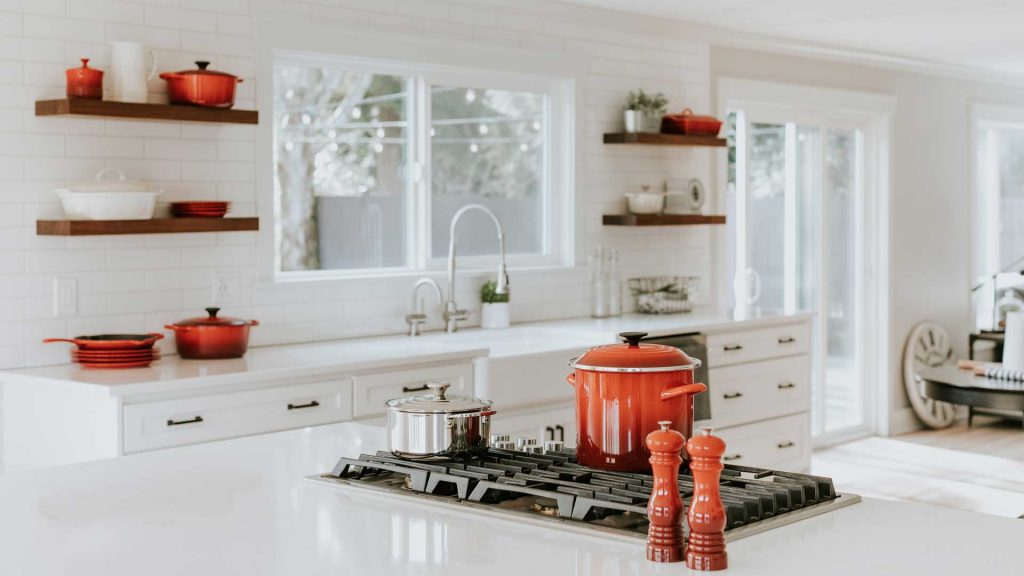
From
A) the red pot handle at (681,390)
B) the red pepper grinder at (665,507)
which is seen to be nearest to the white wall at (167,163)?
the red pot handle at (681,390)

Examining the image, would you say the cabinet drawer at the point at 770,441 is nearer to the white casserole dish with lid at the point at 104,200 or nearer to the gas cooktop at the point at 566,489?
the white casserole dish with lid at the point at 104,200

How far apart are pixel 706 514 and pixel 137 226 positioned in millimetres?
2886

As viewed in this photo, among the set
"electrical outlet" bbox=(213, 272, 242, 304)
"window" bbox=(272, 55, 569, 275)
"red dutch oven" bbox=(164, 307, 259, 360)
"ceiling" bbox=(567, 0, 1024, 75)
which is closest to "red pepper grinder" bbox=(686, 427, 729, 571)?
"red dutch oven" bbox=(164, 307, 259, 360)

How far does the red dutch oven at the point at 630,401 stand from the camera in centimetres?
206

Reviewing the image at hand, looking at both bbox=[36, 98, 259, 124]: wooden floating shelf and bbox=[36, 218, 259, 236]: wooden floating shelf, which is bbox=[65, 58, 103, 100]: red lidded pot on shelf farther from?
bbox=[36, 218, 259, 236]: wooden floating shelf

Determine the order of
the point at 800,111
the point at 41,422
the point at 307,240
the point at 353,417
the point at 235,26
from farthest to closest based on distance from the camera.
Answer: the point at 800,111
the point at 307,240
the point at 235,26
the point at 353,417
the point at 41,422

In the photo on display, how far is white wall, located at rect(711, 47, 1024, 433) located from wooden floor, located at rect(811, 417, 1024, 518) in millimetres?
428

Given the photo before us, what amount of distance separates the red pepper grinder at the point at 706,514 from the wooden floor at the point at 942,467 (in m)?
4.69

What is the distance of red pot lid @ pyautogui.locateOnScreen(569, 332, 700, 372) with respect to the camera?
207cm

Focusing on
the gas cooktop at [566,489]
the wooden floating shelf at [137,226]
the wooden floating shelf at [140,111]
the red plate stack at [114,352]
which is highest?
the wooden floating shelf at [140,111]

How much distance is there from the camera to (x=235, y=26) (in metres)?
4.58

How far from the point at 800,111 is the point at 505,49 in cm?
258

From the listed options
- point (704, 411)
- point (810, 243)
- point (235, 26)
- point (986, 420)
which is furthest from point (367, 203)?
point (986, 420)

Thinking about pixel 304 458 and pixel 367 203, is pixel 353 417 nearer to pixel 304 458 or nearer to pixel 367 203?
pixel 367 203
